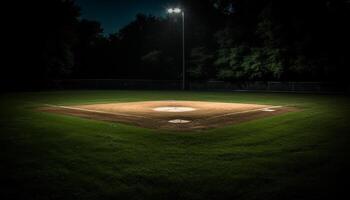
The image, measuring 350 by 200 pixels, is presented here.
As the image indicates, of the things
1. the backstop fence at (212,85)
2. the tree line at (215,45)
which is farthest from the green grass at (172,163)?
the backstop fence at (212,85)

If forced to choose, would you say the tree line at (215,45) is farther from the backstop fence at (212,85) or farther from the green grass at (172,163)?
the green grass at (172,163)

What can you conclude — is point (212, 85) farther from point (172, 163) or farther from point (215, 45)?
point (172, 163)

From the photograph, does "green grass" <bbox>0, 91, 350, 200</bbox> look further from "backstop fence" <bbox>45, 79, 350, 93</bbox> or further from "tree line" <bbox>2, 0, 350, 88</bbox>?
"backstop fence" <bbox>45, 79, 350, 93</bbox>

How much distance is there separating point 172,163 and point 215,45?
40.0 m

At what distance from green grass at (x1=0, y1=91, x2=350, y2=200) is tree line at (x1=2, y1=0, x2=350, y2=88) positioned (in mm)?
25370

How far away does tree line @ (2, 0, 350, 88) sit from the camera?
31.8 m

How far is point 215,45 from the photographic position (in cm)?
4444

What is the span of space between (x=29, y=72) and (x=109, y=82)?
35.1ft

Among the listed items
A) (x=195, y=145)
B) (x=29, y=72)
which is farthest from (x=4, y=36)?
(x=195, y=145)

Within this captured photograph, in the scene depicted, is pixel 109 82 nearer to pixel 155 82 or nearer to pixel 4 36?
pixel 155 82

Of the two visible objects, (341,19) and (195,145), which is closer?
(195,145)

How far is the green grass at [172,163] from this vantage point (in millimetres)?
4625

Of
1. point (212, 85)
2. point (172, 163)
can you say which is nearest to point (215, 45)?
point (212, 85)

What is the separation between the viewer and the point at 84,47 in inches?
2277
